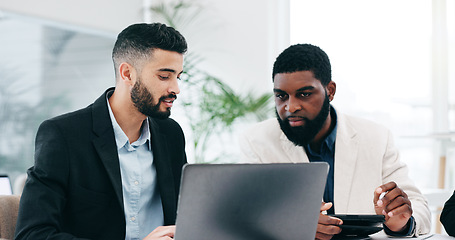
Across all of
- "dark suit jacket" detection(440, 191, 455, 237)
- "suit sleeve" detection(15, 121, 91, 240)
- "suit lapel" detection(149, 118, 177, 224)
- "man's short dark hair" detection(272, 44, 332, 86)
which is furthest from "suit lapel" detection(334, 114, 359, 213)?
"suit sleeve" detection(15, 121, 91, 240)

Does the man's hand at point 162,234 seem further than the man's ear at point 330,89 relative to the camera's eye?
No

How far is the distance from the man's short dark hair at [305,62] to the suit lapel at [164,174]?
0.64 meters

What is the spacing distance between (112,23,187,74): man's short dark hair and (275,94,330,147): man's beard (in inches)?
24.3

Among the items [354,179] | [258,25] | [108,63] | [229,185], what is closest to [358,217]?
[229,185]

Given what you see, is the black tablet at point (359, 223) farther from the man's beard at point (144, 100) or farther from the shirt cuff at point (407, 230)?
the man's beard at point (144, 100)

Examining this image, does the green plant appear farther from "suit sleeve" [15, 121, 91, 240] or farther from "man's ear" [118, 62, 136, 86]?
"suit sleeve" [15, 121, 91, 240]

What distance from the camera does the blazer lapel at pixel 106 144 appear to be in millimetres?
1703

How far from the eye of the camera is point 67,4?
464 centimetres

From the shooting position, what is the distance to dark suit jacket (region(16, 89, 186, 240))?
1521 millimetres

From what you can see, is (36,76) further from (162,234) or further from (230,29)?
(162,234)

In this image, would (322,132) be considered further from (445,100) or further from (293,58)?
(445,100)

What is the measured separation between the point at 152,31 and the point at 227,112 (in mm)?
2656

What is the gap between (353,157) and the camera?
2.31 meters

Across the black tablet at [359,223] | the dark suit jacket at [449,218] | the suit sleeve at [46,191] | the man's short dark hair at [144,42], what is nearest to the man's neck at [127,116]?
the man's short dark hair at [144,42]
